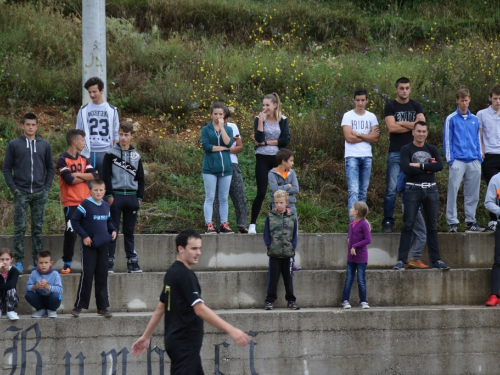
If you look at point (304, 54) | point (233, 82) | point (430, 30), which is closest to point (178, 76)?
point (233, 82)

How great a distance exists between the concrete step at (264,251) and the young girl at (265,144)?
0.39 m

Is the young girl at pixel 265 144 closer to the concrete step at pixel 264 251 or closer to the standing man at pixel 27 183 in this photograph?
the concrete step at pixel 264 251

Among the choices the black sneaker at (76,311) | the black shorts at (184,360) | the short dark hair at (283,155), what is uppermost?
the short dark hair at (283,155)

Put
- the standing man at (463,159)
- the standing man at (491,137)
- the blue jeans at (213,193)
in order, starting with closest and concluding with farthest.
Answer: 1. the blue jeans at (213,193)
2. the standing man at (463,159)
3. the standing man at (491,137)

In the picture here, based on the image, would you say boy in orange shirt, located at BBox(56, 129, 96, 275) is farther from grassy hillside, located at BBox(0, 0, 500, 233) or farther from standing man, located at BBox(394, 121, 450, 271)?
standing man, located at BBox(394, 121, 450, 271)

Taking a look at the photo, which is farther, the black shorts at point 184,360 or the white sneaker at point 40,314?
the white sneaker at point 40,314

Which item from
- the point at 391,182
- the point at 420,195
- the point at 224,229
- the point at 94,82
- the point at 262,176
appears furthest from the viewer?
the point at 391,182

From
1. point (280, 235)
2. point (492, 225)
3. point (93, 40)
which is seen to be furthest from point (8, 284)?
point (492, 225)

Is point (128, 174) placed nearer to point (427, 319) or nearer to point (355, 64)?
point (427, 319)

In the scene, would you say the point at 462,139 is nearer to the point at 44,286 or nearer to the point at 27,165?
the point at 27,165

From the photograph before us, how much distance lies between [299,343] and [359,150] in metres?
2.97

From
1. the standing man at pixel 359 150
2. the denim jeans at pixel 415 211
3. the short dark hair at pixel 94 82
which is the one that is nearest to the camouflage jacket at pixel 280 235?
the standing man at pixel 359 150

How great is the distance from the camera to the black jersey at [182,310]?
656 cm

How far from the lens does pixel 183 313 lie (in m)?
6.60
